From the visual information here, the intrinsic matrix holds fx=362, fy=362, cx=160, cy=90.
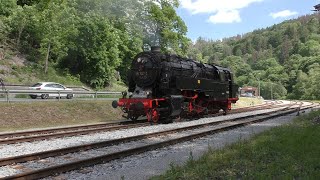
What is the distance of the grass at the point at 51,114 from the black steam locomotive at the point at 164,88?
11.2ft

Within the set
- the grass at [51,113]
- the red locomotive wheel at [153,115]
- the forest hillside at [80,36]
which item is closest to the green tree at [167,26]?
the forest hillside at [80,36]

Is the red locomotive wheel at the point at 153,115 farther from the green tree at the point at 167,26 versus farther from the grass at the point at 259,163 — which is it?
the green tree at the point at 167,26

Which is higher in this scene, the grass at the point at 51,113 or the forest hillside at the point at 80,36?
the forest hillside at the point at 80,36

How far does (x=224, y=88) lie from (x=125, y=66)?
81.2 feet

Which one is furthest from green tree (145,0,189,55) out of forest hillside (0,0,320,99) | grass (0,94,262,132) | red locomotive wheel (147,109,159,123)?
red locomotive wheel (147,109,159,123)

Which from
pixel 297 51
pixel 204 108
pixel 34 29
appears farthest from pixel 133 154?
pixel 297 51

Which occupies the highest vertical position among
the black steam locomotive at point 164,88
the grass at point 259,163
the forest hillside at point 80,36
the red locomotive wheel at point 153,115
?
the forest hillside at point 80,36

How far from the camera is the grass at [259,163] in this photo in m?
7.25

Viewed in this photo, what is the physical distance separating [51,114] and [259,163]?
14814 mm

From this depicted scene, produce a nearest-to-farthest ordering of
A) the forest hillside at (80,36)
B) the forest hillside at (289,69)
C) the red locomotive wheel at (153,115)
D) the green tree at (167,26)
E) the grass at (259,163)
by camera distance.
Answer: the grass at (259,163), the red locomotive wheel at (153,115), the forest hillside at (80,36), the green tree at (167,26), the forest hillside at (289,69)

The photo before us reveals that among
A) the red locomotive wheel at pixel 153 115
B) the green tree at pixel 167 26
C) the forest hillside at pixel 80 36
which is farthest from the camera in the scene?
the green tree at pixel 167 26

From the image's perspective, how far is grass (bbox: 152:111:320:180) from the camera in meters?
7.25

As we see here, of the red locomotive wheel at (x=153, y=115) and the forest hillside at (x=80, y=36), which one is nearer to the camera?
the red locomotive wheel at (x=153, y=115)

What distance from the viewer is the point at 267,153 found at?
31.2 ft
